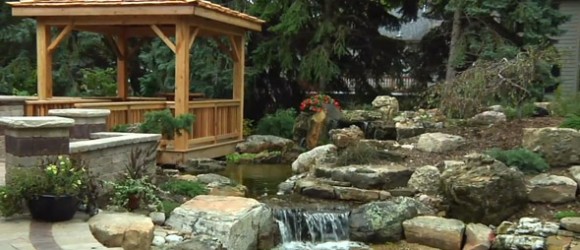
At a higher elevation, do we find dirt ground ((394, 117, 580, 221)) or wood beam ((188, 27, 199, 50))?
wood beam ((188, 27, 199, 50))

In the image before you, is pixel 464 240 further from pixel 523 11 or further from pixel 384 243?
pixel 523 11

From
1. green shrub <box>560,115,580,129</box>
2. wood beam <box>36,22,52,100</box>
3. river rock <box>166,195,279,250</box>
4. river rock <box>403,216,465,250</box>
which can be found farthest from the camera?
wood beam <box>36,22,52,100</box>

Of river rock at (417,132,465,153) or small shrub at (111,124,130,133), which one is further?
river rock at (417,132,465,153)

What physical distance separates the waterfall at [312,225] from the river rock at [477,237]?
59.1 inches

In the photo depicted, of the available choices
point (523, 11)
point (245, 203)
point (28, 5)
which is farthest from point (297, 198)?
point (523, 11)

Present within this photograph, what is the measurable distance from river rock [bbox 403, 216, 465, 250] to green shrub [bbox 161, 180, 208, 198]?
2.77m

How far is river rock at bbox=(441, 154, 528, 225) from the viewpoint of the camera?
8164mm

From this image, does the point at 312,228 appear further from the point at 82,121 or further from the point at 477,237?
the point at 82,121

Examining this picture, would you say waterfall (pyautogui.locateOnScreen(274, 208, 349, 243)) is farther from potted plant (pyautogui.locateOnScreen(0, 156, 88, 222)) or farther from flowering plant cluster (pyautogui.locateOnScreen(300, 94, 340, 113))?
flowering plant cluster (pyautogui.locateOnScreen(300, 94, 340, 113))

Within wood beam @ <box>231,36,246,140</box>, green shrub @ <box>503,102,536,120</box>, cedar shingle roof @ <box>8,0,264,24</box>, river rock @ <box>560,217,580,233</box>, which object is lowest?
river rock @ <box>560,217,580,233</box>

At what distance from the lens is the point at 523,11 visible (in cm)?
1408

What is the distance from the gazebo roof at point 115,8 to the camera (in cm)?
1088

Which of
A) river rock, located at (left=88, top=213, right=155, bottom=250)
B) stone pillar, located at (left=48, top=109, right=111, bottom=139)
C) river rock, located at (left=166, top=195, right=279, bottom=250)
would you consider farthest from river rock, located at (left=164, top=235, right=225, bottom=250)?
stone pillar, located at (left=48, top=109, right=111, bottom=139)

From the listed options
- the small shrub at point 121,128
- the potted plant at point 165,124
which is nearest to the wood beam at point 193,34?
the potted plant at point 165,124
